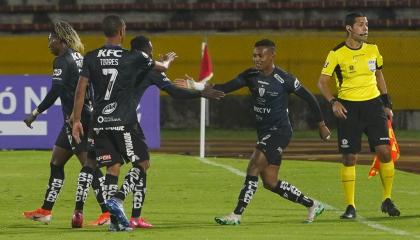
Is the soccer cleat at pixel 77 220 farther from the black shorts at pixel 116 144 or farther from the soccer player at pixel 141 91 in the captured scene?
the black shorts at pixel 116 144

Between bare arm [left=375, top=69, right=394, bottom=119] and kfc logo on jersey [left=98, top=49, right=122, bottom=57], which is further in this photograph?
bare arm [left=375, top=69, right=394, bottom=119]

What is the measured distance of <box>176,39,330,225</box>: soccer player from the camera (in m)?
13.3

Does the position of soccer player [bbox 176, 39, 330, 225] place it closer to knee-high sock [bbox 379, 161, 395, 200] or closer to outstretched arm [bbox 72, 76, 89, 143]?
knee-high sock [bbox 379, 161, 395, 200]

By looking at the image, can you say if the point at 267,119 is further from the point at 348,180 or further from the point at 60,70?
the point at 60,70

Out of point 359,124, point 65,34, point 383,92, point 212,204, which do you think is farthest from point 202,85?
point 212,204

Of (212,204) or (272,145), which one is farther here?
(212,204)

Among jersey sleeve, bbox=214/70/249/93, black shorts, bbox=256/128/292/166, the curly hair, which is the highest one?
the curly hair

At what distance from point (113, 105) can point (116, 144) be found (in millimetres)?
369

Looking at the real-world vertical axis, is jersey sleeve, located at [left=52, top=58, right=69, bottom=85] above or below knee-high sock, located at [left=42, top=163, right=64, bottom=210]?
above

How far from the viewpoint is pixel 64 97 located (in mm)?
13625

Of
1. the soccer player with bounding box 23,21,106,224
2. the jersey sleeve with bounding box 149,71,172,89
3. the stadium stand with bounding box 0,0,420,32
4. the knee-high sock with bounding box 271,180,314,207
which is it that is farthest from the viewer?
the stadium stand with bounding box 0,0,420,32

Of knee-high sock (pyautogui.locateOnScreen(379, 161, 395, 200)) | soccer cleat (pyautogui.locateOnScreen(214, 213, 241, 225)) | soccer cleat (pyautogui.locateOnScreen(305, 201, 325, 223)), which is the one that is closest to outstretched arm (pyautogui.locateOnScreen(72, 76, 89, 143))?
soccer cleat (pyautogui.locateOnScreen(214, 213, 241, 225))

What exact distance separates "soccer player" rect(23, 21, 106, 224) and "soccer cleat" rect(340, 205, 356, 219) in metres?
2.47

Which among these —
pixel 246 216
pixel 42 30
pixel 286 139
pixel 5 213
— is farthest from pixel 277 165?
pixel 42 30
